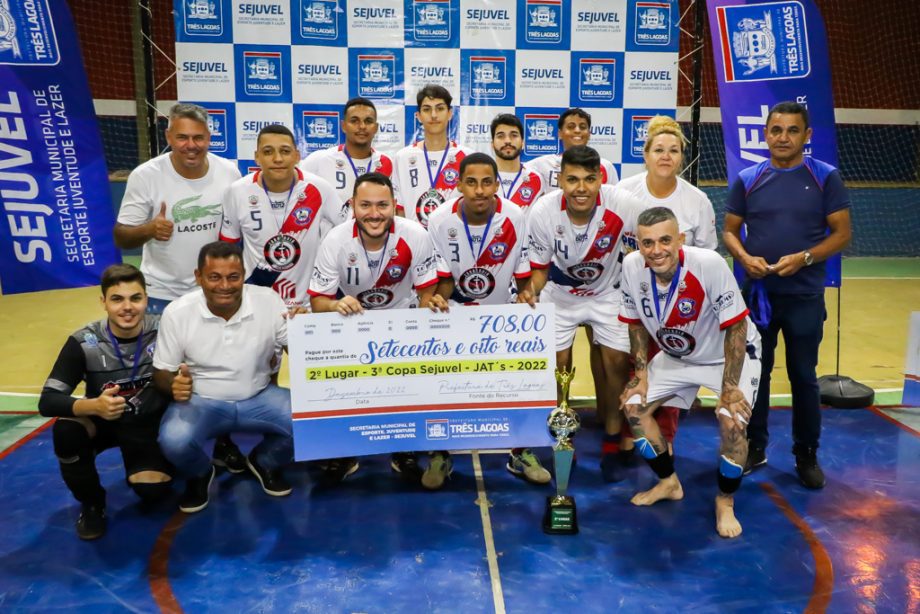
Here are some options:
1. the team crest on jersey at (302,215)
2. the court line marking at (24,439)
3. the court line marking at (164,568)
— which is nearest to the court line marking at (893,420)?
the team crest on jersey at (302,215)

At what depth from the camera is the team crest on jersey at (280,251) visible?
424 centimetres

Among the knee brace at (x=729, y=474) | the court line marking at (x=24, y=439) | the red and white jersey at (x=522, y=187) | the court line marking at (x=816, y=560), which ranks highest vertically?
the red and white jersey at (x=522, y=187)

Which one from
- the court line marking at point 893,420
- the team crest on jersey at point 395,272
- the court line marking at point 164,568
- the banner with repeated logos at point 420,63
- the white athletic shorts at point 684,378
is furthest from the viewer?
the banner with repeated logos at point 420,63

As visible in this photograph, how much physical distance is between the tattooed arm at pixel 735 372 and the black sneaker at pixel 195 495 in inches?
98.1

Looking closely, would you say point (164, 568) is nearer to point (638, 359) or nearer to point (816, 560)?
point (638, 359)

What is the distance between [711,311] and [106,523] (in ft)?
9.71

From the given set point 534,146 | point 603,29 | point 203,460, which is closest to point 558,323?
point 203,460

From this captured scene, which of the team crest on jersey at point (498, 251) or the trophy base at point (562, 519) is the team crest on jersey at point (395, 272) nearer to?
A: the team crest on jersey at point (498, 251)

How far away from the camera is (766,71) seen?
5262mm

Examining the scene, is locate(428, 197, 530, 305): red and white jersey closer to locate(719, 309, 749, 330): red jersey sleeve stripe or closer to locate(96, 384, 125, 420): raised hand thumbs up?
locate(719, 309, 749, 330): red jersey sleeve stripe

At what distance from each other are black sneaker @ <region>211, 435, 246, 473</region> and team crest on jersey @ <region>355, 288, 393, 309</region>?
1061 millimetres

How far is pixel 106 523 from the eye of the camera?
11.8 feet

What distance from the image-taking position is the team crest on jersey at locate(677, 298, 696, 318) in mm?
3637

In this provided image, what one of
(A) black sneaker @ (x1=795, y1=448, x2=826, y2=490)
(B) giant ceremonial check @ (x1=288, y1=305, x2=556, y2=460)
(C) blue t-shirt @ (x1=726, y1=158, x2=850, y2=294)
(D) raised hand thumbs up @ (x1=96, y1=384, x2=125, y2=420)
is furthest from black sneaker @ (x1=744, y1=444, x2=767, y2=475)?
(D) raised hand thumbs up @ (x1=96, y1=384, x2=125, y2=420)
